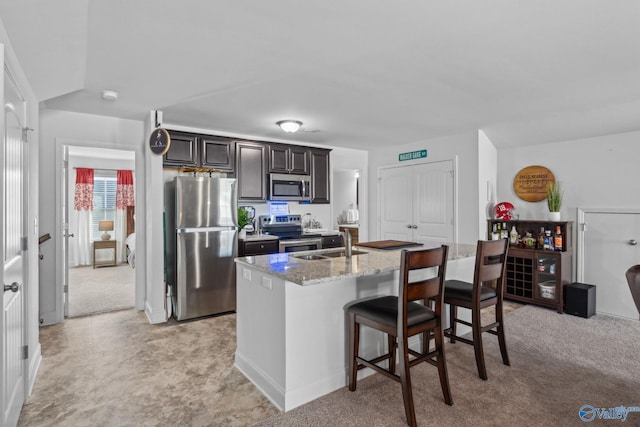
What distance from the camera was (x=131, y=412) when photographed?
2227mm

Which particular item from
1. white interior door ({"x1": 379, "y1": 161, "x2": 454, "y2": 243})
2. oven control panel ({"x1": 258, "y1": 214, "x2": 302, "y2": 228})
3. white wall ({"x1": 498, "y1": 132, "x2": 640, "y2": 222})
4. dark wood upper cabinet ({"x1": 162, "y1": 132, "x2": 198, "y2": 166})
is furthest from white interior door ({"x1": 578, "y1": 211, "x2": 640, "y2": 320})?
dark wood upper cabinet ({"x1": 162, "y1": 132, "x2": 198, "y2": 166})

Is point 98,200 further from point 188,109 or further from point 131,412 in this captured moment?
point 131,412

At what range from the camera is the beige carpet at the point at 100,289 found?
4484mm

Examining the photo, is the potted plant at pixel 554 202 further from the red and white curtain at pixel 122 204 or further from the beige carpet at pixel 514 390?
the red and white curtain at pixel 122 204

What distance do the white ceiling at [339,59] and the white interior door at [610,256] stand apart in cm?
106

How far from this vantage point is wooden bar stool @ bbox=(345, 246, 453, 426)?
207 cm

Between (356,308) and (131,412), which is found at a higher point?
(356,308)

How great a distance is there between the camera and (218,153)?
15.5 feet

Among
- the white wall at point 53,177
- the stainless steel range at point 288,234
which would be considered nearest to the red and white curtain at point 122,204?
the white wall at point 53,177

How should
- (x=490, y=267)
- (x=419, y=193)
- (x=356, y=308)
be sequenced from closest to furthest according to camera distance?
(x=356, y=308) < (x=490, y=267) < (x=419, y=193)

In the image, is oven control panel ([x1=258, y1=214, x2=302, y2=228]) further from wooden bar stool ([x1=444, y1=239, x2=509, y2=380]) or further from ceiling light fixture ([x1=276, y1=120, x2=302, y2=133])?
wooden bar stool ([x1=444, y1=239, x2=509, y2=380])

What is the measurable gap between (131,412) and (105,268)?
5.68 metres

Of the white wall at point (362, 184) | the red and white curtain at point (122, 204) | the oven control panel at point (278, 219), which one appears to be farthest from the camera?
the red and white curtain at point (122, 204)

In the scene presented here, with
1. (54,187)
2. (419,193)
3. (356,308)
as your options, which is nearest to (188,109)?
(54,187)
